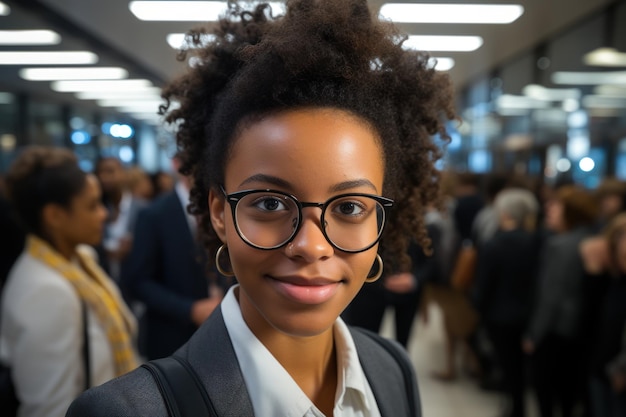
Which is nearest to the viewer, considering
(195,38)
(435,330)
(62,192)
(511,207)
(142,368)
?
(142,368)

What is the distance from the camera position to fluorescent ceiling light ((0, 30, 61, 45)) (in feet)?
8.56

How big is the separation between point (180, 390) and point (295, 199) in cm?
34

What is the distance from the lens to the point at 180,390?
2.65ft

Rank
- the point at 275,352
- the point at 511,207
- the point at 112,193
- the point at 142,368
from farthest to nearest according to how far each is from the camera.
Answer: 1. the point at 511,207
2. the point at 112,193
3. the point at 275,352
4. the point at 142,368

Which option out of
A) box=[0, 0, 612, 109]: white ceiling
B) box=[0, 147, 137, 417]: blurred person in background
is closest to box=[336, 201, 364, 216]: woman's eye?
box=[0, 147, 137, 417]: blurred person in background

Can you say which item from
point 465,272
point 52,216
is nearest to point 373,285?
point 465,272

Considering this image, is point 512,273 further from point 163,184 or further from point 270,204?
point 163,184

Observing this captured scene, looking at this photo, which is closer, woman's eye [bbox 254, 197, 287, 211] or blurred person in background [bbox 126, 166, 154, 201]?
woman's eye [bbox 254, 197, 287, 211]

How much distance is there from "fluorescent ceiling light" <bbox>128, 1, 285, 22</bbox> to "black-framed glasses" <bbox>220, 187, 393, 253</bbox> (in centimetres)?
223

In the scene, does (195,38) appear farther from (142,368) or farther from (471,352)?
(471,352)

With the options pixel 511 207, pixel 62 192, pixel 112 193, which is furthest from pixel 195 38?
pixel 511 207

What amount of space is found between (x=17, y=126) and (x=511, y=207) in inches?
134

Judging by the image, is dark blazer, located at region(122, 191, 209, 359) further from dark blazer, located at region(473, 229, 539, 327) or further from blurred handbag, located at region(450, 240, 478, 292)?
blurred handbag, located at region(450, 240, 478, 292)

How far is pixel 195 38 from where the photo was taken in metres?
1.11
